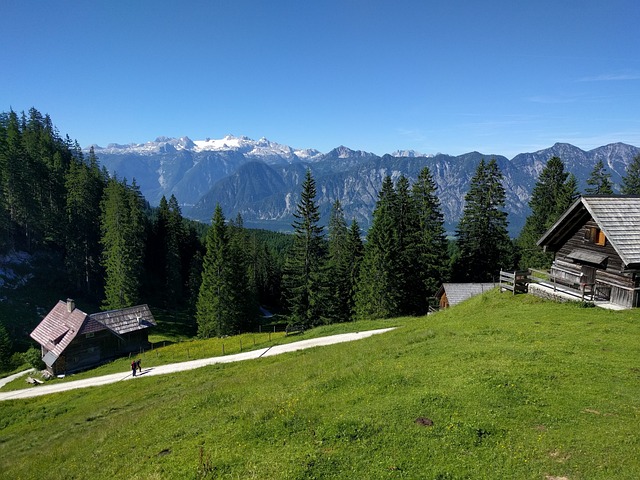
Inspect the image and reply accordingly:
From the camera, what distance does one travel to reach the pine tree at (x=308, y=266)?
170 feet

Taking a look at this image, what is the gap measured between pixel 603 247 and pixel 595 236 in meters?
0.95

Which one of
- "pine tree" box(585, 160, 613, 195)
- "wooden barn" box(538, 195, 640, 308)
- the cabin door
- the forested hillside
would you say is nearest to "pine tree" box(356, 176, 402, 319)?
the forested hillside

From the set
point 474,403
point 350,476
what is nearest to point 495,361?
point 474,403

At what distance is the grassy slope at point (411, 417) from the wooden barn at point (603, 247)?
240 cm

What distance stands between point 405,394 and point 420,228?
4337 centimetres

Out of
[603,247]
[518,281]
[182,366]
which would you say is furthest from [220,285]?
[603,247]

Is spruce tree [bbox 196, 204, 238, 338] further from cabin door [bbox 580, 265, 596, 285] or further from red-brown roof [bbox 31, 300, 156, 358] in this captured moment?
cabin door [bbox 580, 265, 596, 285]

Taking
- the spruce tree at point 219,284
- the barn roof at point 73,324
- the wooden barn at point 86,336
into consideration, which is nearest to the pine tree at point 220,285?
the spruce tree at point 219,284

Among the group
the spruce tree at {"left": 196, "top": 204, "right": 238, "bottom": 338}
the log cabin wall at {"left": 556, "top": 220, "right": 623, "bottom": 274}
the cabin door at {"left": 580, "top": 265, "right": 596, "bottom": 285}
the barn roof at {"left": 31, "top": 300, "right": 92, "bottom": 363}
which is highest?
the log cabin wall at {"left": 556, "top": 220, "right": 623, "bottom": 274}

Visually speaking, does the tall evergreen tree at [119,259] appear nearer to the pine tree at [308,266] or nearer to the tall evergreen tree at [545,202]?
the pine tree at [308,266]

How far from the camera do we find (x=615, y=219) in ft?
76.4

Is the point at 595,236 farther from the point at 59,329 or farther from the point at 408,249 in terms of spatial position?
the point at 59,329

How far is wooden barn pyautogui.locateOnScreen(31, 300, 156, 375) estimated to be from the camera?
44.0 metres

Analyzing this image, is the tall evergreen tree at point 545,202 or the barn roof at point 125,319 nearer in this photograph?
the barn roof at point 125,319
